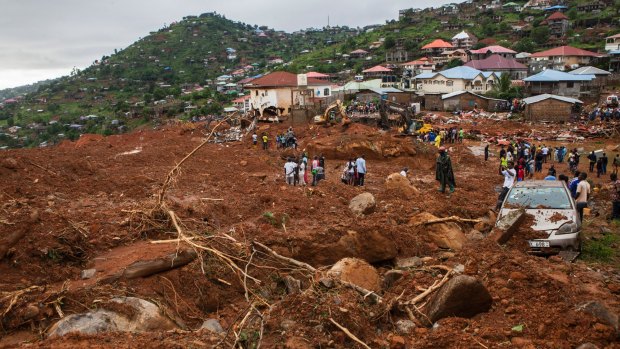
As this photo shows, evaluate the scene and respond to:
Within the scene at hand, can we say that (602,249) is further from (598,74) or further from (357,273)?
(598,74)

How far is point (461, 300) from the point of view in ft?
17.0

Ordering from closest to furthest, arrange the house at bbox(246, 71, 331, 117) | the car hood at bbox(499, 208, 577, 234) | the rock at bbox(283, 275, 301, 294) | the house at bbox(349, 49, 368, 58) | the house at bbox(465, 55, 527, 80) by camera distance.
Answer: the rock at bbox(283, 275, 301, 294)
the car hood at bbox(499, 208, 577, 234)
the house at bbox(246, 71, 331, 117)
the house at bbox(465, 55, 527, 80)
the house at bbox(349, 49, 368, 58)

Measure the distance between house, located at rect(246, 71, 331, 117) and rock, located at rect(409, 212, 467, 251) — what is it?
27184mm

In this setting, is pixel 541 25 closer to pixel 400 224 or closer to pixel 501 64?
pixel 501 64

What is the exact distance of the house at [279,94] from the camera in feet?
118

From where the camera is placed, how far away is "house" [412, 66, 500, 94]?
50031 mm

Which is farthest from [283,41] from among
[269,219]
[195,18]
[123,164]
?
[269,219]

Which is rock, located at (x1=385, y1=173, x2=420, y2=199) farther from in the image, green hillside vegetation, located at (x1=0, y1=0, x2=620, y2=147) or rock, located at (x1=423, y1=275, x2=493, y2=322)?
green hillside vegetation, located at (x1=0, y1=0, x2=620, y2=147)

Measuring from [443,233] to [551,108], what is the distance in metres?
32.0

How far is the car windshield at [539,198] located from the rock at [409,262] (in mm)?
2661

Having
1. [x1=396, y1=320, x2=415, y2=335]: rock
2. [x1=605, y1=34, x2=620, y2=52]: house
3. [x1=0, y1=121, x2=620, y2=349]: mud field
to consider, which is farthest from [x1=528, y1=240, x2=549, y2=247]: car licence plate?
[x1=605, y1=34, x2=620, y2=52]: house

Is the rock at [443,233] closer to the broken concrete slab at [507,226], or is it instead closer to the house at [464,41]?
the broken concrete slab at [507,226]

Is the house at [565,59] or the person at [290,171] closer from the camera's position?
the person at [290,171]

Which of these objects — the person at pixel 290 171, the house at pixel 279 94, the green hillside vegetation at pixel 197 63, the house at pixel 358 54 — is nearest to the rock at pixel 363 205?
the person at pixel 290 171
